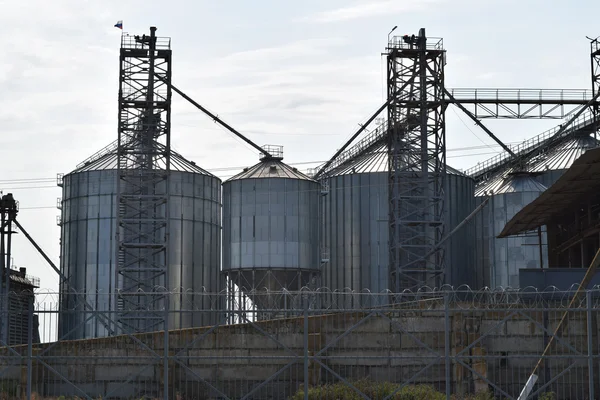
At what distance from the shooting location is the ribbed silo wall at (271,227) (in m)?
55.0

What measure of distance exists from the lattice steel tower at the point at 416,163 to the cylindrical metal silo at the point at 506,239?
3747 mm

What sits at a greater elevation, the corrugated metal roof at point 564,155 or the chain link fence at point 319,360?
the corrugated metal roof at point 564,155

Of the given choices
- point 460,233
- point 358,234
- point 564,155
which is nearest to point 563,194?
point 358,234

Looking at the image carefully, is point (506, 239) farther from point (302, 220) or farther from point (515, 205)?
point (302, 220)

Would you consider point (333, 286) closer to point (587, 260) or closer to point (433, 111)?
point (433, 111)

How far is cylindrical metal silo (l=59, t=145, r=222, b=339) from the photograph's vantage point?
55938 millimetres

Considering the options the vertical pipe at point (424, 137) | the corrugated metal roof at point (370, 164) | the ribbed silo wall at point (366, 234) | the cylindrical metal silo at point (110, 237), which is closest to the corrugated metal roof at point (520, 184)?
the ribbed silo wall at point (366, 234)

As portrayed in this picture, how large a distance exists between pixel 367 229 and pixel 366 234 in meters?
0.29

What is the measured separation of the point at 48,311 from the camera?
27766mm

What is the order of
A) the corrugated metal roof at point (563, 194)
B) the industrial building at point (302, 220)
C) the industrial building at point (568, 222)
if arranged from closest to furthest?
the corrugated metal roof at point (563, 194) → the industrial building at point (568, 222) → the industrial building at point (302, 220)

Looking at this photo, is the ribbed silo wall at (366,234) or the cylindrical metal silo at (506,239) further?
the cylindrical metal silo at (506,239)

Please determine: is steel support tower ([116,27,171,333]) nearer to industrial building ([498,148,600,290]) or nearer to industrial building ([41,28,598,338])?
industrial building ([41,28,598,338])

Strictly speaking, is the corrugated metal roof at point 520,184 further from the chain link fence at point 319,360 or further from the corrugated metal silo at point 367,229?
the chain link fence at point 319,360

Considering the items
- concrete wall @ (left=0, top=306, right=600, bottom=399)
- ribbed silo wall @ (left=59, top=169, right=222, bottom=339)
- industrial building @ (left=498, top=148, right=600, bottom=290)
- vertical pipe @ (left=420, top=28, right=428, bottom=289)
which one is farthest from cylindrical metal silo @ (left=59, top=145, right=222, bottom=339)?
concrete wall @ (left=0, top=306, right=600, bottom=399)
